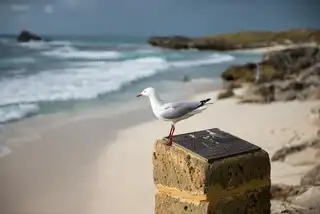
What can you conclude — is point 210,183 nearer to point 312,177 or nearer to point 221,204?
point 221,204

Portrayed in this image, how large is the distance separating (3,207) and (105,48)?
107 cm

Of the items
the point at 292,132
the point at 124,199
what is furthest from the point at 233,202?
the point at 292,132

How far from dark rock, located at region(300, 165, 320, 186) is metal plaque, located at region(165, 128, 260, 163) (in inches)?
Answer: 45.5

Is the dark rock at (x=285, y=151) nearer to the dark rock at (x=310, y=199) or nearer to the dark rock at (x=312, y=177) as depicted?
the dark rock at (x=312, y=177)

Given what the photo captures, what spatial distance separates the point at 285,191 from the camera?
9.98 feet

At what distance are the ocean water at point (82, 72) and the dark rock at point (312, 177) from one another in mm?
858

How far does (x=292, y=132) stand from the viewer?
341 centimetres

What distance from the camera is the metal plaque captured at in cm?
193

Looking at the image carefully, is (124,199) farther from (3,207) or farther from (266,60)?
(266,60)

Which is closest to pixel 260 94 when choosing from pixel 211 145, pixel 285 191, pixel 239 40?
pixel 239 40

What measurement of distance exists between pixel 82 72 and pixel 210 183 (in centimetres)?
132

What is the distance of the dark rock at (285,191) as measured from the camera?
298 centimetres

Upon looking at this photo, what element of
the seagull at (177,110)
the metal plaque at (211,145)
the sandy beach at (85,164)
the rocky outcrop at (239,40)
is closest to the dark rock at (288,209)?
the sandy beach at (85,164)

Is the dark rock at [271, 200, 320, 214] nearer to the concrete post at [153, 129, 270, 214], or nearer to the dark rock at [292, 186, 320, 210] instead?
the dark rock at [292, 186, 320, 210]
